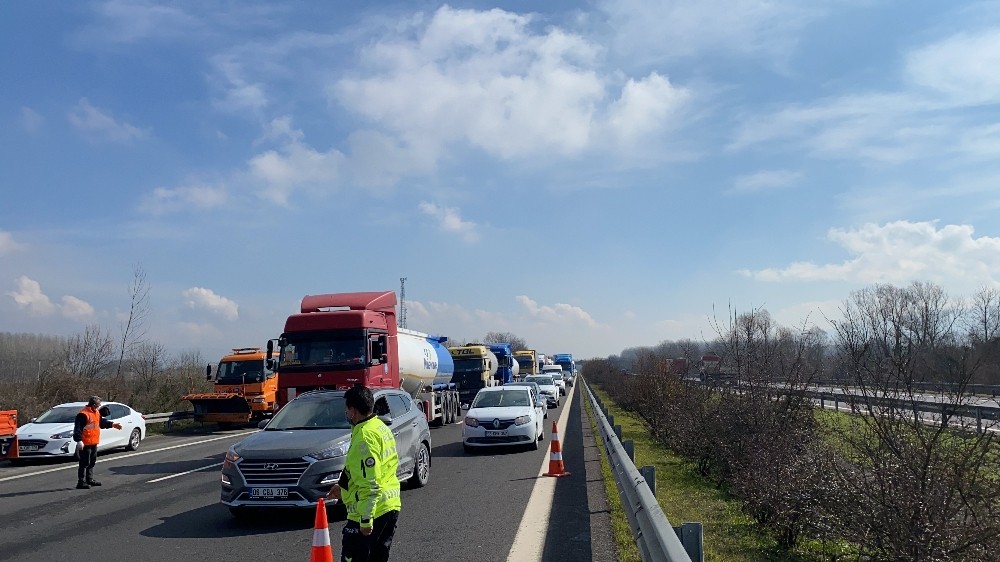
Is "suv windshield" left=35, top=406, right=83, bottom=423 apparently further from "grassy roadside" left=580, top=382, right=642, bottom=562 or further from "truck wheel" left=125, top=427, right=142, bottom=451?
"grassy roadside" left=580, top=382, right=642, bottom=562

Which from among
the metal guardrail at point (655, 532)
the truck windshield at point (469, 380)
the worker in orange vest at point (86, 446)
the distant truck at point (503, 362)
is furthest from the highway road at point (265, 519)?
the distant truck at point (503, 362)

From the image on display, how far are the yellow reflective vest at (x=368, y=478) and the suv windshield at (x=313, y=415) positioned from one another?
204 inches

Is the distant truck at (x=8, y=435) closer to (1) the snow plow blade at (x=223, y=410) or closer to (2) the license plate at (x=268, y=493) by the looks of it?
(1) the snow plow blade at (x=223, y=410)

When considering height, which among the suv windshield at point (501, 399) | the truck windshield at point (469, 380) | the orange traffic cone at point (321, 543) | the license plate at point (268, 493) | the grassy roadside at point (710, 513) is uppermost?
the truck windshield at point (469, 380)

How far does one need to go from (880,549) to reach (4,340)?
6992 centimetres

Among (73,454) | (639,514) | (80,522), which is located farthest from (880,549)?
(73,454)

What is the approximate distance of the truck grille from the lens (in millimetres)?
9344

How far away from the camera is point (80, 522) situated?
33.3ft

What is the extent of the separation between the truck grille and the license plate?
7cm

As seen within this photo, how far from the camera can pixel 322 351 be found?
17.7 meters

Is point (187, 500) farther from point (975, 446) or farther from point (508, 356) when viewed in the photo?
point (508, 356)

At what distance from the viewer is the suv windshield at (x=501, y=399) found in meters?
19.2

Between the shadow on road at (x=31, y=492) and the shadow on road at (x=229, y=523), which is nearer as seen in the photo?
the shadow on road at (x=229, y=523)

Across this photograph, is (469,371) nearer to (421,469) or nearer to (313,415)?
(421,469)
